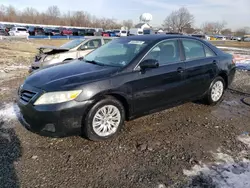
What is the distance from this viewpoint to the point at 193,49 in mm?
4711

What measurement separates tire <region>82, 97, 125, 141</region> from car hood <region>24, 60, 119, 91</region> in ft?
1.34

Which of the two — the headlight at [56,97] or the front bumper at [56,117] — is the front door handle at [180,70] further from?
the headlight at [56,97]

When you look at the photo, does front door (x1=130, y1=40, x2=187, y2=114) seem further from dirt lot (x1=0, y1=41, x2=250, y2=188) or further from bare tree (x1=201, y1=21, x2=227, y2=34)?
bare tree (x1=201, y1=21, x2=227, y2=34)

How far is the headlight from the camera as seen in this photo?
3133mm

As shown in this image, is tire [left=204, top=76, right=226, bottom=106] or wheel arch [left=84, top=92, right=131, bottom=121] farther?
tire [left=204, top=76, right=226, bottom=106]

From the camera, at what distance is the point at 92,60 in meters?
4.33

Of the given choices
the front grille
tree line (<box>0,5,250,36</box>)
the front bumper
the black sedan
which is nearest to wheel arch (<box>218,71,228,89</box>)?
the black sedan

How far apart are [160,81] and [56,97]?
1.81 meters

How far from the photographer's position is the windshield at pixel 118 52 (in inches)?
154

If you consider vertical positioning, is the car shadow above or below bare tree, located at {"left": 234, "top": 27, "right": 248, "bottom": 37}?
below

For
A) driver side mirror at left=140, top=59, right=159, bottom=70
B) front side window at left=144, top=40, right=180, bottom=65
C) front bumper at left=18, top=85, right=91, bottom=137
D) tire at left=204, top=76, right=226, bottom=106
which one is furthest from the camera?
tire at left=204, top=76, right=226, bottom=106

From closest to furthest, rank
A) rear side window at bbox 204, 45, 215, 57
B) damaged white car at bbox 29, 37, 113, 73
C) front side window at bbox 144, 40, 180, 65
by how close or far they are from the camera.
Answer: front side window at bbox 144, 40, 180, 65
rear side window at bbox 204, 45, 215, 57
damaged white car at bbox 29, 37, 113, 73

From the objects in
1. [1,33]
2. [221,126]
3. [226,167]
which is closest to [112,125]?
[226,167]

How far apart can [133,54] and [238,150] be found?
89.0 inches
